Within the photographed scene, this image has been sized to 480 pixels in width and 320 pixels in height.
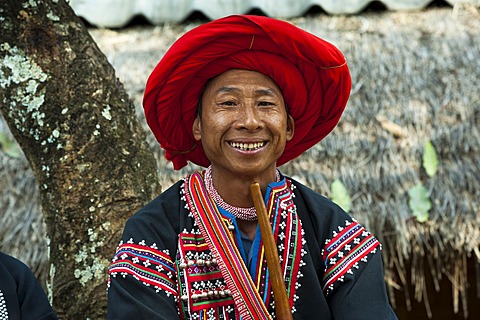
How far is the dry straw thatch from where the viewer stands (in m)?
4.27

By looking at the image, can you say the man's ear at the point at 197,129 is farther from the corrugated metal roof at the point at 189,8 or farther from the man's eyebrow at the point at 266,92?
the corrugated metal roof at the point at 189,8

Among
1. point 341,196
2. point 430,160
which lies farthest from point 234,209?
point 430,160

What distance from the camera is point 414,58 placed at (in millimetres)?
4793

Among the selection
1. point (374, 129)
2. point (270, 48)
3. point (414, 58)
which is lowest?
point (270, 48)

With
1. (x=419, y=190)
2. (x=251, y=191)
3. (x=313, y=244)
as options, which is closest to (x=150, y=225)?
(x=251, y=191)

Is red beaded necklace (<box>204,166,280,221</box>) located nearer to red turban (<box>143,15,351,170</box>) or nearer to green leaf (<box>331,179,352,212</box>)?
red turban (<box>143,15,351,170</box>)

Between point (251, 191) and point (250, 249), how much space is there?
0.66 ft

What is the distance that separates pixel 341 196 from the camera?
421cm

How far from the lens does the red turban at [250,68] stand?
2348mm

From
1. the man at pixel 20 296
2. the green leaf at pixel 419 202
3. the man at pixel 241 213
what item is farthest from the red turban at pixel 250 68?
the green leaf at pixel 419 202

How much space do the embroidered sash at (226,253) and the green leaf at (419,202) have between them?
205cm

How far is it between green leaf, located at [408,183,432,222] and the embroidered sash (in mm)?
2046

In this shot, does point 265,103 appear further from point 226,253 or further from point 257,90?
point 226,253

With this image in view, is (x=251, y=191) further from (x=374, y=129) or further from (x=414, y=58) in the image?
(x=414, y=58)
